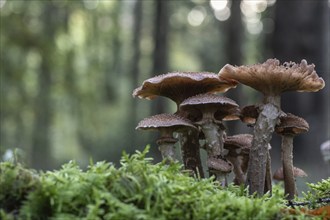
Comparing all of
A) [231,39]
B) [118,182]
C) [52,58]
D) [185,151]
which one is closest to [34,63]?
[52,58]

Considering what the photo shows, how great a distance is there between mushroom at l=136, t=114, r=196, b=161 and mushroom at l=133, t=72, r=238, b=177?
17 cm

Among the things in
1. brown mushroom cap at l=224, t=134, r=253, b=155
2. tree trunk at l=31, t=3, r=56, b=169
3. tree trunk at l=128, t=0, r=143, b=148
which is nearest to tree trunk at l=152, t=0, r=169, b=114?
tree trunk at l=31, t=3, r=56, b=169

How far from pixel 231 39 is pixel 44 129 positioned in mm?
6134

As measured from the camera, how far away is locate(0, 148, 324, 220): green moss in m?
1.59

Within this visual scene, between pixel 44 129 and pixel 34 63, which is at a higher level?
pixel 34 63

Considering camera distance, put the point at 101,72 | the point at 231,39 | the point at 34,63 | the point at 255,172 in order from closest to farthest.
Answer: the point at 255,172 < the point at 231,39 < the point at 34,63 < the point at 101,72

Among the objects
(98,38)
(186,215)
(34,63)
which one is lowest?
(186,215)

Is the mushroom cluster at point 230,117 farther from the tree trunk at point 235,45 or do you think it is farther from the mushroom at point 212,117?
the tree trunk at point 235,45

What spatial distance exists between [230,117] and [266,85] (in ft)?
1.36

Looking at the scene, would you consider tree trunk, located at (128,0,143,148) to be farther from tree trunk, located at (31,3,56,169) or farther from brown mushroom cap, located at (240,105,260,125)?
brown mushroom cap, located at (240,105,260,125)

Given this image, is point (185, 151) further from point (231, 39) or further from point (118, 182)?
point (231, 39)

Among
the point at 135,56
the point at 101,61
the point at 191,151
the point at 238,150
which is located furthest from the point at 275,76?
the point at 135,56

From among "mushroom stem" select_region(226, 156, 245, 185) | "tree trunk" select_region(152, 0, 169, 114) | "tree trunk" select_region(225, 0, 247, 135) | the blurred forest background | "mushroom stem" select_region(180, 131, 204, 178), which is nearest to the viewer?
"mushroom stem" select_region(180, 131, 204, 178)

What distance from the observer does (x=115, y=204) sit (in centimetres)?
161
